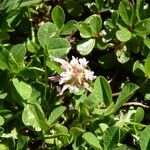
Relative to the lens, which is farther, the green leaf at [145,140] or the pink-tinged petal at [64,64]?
the pink-tinged petal at [64,64]

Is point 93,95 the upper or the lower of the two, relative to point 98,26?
lower

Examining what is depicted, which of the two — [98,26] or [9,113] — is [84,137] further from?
[98,26]

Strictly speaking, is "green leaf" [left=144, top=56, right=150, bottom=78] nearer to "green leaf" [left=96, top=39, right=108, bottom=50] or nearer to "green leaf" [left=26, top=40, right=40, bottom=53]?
"green leaf" [left=96, top=39, right=108, bottom=50]

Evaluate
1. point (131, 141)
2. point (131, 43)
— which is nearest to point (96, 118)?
point (131, 141)

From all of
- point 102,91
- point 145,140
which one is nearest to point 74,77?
point 102,91

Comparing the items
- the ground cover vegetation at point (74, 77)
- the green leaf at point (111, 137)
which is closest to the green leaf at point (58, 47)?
the ground cover vegetation at point (74, 77)

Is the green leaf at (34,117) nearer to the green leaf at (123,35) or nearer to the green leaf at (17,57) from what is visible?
the green leaf at (17,57)
